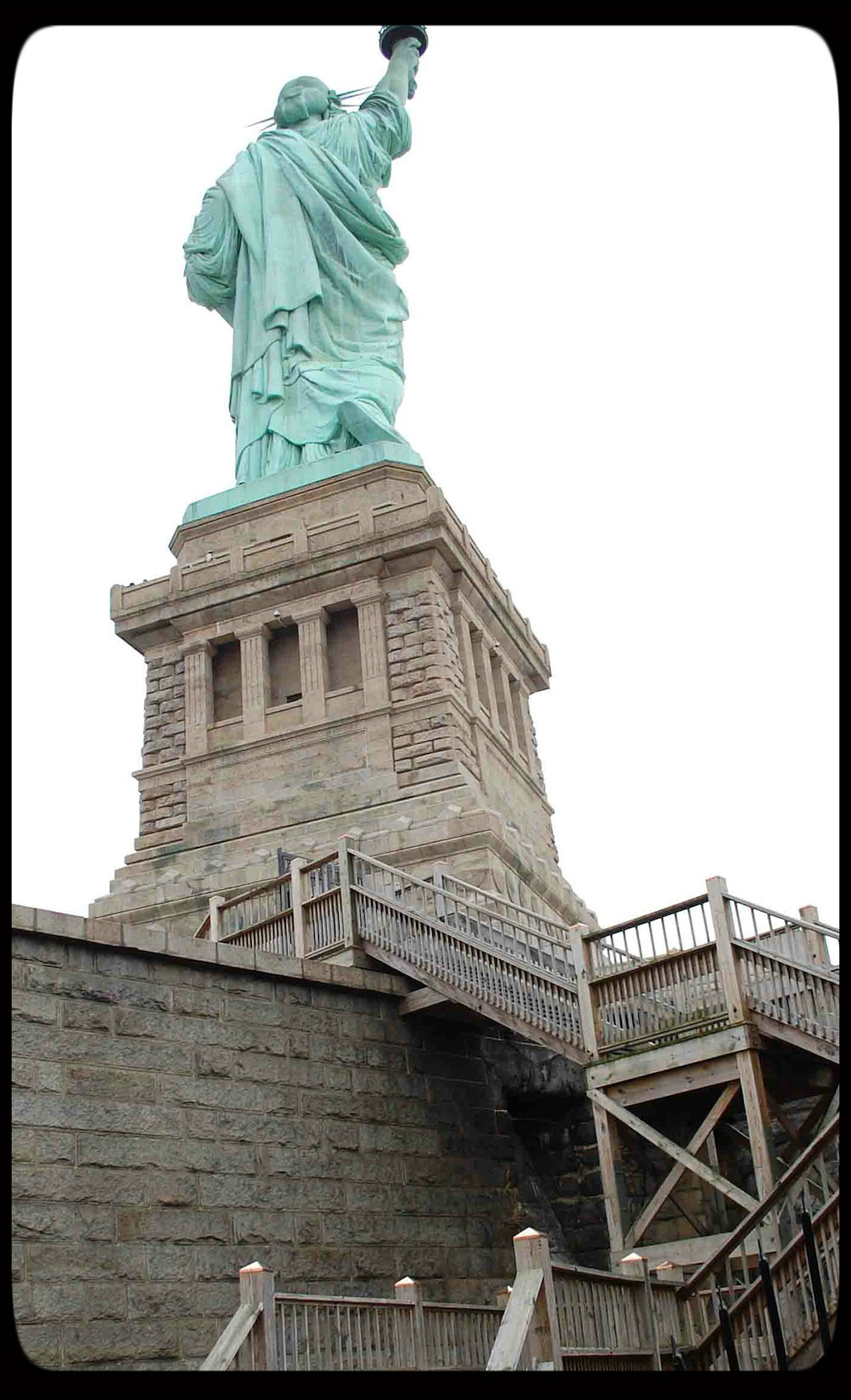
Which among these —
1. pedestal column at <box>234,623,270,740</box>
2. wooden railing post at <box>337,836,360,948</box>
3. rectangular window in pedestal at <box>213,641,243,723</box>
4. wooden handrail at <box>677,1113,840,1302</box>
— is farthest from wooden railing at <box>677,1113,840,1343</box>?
rectangular window in pedestal at <box>213,641,243,723</box>

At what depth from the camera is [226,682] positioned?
28625 millimetres

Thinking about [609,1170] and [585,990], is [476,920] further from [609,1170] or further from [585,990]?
[609,1170]

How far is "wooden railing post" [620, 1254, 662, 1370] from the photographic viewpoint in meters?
10.5

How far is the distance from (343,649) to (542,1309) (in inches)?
755

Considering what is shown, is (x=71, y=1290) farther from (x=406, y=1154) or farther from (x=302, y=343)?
(x=302, y=343)

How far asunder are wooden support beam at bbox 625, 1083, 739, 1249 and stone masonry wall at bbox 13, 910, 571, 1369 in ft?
7.88

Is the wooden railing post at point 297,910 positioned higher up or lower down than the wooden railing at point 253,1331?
higher up

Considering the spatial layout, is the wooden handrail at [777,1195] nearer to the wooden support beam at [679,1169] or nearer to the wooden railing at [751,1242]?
the wooden railing at [751,1242]

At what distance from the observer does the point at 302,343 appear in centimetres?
3222

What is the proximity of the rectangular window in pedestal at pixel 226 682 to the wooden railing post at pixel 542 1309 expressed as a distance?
18837 millimetres

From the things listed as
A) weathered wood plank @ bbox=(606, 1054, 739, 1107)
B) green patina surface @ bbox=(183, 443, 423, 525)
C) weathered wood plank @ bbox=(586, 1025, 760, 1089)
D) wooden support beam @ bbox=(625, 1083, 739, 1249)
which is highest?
green patina surface @ bbox=(183, 443, 423, 525)

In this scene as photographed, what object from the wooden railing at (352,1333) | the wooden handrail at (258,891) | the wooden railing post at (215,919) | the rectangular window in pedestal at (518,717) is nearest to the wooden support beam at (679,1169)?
the wooden railing at (352,1333)

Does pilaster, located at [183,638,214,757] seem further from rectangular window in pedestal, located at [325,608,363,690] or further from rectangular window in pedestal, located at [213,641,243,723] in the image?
rectangular window in pedestal, located at [325,608,363,690]

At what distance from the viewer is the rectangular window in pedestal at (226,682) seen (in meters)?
28.2
